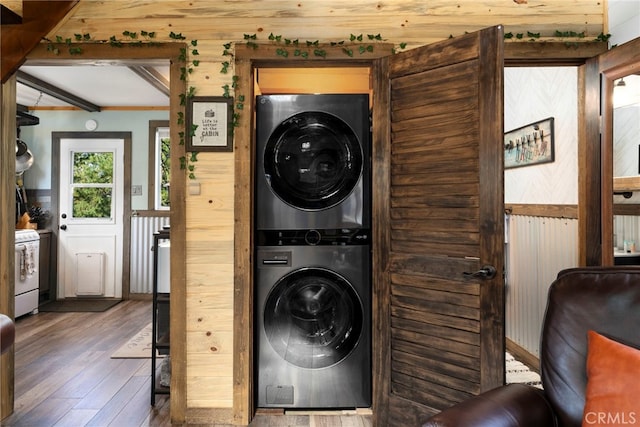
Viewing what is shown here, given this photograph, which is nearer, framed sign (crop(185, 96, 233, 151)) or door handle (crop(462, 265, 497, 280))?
door handle (crop(462, 265, 497, 280))

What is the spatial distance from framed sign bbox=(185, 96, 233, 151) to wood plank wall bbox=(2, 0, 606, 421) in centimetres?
6

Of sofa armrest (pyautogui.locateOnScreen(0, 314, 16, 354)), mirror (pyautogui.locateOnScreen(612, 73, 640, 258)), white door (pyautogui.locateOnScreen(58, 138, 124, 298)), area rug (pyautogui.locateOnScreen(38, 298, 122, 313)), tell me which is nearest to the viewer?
sofa armrest (pyautogui.locateOnScreen(0, 314, 16, 354))

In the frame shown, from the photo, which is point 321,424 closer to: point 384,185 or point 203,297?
point 203,297

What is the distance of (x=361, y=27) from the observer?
2.24 meters

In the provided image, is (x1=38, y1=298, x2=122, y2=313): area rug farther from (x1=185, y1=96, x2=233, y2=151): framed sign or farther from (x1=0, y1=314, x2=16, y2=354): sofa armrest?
(x1=0, y1=314, x2=16, y2=354): sofa armrest

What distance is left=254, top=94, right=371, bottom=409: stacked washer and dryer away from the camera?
2270 mm

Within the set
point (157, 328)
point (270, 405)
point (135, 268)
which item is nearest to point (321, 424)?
point (270, 405)

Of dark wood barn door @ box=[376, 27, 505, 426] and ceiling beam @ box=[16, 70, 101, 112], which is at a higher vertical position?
ceiling beam @ box=[16, 70, 101, 112]

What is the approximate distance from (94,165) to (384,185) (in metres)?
4.60

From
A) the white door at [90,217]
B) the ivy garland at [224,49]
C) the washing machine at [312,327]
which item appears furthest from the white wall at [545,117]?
the white door at [90,217]

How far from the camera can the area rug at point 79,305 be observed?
4.56 metres

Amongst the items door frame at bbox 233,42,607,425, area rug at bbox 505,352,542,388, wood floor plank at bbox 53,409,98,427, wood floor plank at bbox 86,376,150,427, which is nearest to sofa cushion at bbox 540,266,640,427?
door frame at bbox 233,42,607,425

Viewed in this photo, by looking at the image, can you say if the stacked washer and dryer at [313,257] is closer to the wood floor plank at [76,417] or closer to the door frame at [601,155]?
the wood floor plank at [76,417]

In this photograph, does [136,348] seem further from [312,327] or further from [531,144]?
[531,144]
